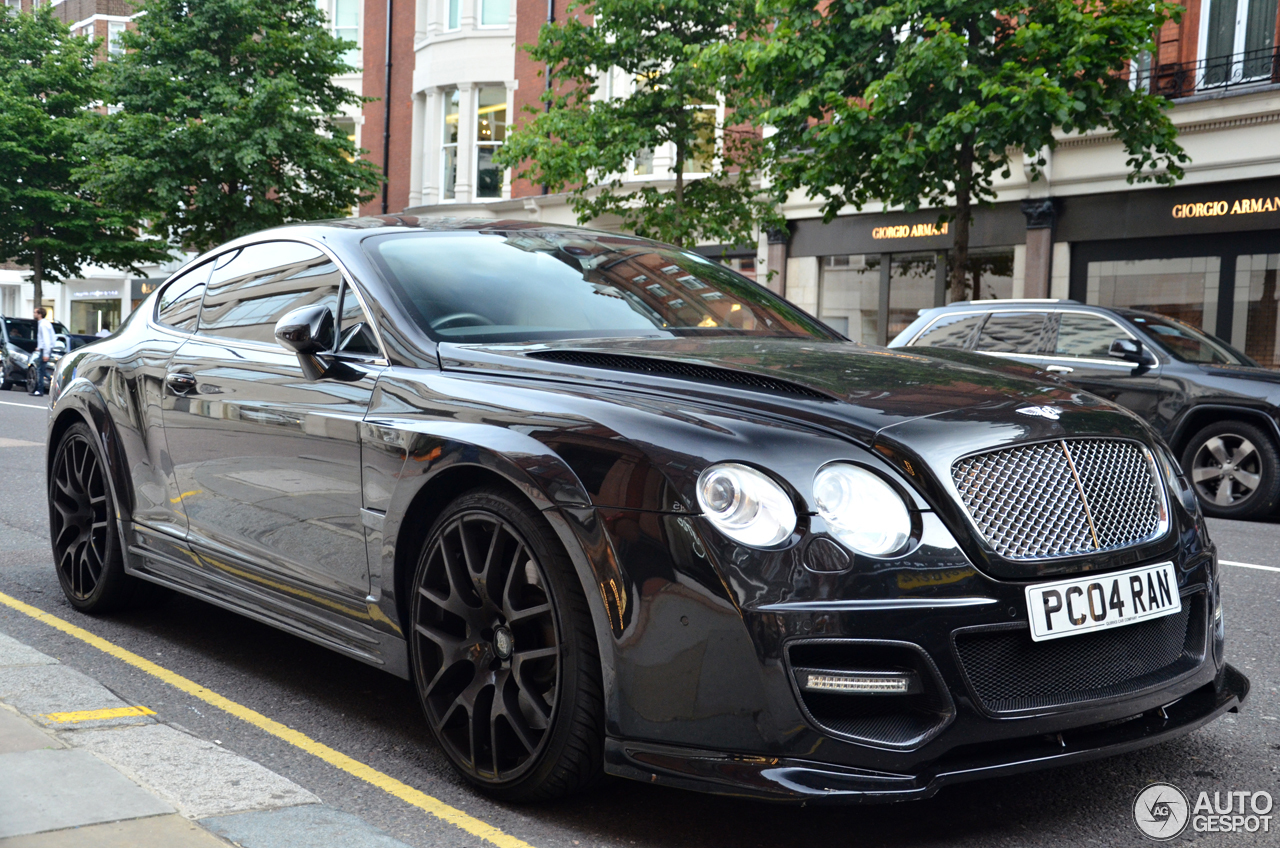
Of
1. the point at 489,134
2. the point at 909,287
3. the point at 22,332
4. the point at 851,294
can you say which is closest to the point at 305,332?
the point at 909,287

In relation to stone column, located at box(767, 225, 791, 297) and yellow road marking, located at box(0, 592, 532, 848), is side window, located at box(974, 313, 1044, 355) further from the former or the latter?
stone column, located at box(767, 225, 791, 297)

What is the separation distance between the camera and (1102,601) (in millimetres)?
2893

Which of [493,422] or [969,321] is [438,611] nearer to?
[493,422]

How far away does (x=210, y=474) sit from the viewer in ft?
14.5

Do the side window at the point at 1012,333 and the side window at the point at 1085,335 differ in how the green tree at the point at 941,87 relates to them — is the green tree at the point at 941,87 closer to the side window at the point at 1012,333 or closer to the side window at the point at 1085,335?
the side window at the point at 1012,333

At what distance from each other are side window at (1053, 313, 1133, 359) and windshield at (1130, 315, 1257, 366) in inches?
9.4

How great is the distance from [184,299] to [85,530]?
3.65 feet

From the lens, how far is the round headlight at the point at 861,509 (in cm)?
273

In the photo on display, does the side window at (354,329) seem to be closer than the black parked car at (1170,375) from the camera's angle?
Yes

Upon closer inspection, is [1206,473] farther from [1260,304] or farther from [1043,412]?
[1043,412]

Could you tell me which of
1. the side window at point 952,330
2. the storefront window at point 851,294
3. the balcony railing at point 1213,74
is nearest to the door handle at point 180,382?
the side window at point 952,330

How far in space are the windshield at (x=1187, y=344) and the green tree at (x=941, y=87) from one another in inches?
144

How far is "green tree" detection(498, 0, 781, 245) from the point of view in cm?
1931

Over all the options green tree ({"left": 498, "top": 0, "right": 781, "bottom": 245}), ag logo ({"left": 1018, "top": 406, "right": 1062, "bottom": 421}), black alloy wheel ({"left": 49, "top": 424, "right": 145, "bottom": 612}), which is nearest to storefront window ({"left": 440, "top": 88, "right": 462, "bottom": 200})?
green tree ({"left": 498, "top": 0, "right": 781, "bottom": 245})
